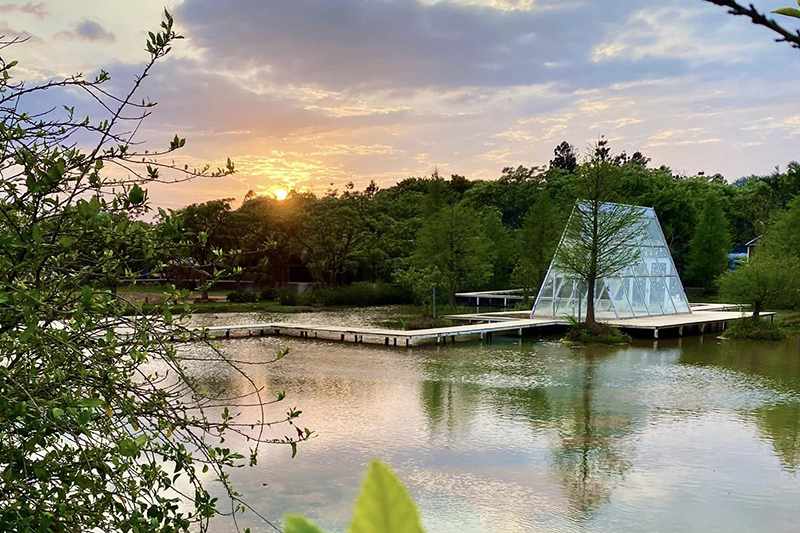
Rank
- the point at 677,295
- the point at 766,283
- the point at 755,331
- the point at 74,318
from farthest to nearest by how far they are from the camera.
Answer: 1. the point at 677,295
2. the point at 766,283
3. the point at 755,331
4. the point at 74,318

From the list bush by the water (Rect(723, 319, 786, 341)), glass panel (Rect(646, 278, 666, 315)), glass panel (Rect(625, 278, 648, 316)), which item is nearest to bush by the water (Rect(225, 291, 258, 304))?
glass panel (Rect(625, 278, 648, 316))

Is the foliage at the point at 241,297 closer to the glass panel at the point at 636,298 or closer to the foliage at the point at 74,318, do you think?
the glass panel at the point at 636,298

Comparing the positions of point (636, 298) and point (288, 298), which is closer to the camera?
point (636, 298)

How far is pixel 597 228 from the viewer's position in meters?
19.9

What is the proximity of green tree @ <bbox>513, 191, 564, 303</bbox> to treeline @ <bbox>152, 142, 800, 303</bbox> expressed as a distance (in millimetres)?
43

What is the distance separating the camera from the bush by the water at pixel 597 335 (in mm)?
18547

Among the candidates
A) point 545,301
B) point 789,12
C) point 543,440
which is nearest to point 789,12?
point 789,12

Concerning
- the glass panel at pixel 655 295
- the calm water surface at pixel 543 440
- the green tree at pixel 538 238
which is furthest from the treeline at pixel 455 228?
the calm water surface at pixel 543 440

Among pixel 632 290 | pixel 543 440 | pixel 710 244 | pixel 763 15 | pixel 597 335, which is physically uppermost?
pixel 710 244

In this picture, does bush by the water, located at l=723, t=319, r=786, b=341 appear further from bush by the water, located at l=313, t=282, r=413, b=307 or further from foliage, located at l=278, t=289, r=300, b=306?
foliage, located at l=278, t=289, r=300, b=306

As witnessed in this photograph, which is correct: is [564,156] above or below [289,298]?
above

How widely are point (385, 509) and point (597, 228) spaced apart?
20.6 metres

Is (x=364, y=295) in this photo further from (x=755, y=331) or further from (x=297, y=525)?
(x=297, y=525)

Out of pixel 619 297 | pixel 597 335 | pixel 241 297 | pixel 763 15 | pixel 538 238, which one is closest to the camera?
pixel 763 15
